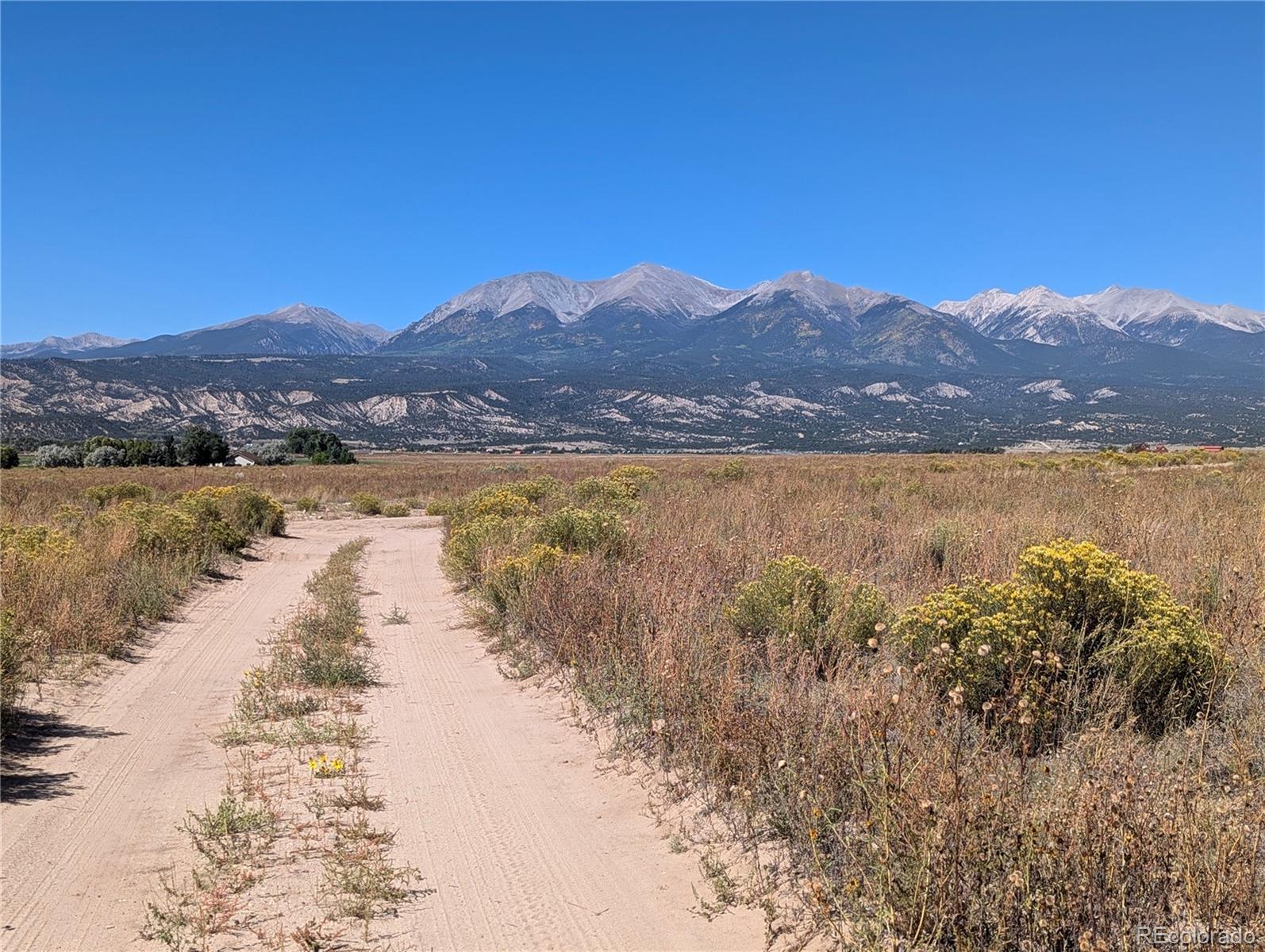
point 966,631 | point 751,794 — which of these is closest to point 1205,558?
point 966,631

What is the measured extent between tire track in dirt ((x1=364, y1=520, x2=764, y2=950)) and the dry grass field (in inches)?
12.7

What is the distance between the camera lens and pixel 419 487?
36.5m

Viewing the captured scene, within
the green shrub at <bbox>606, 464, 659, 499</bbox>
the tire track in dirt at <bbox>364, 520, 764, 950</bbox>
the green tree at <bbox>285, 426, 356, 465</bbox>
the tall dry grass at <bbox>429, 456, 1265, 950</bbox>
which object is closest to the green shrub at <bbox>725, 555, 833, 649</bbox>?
the tall dry grass at <bbox>429, 456, 1265, 950</bbox>

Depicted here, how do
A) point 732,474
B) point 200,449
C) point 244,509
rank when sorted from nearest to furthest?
point 244,509 < point 732,474 < point 200,449

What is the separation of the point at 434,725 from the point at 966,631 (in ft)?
12.4

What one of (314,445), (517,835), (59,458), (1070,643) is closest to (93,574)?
(517,835)

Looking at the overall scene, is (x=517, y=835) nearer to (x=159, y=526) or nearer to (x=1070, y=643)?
(x=1070, y=643)

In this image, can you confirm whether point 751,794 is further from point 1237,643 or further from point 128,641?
point 128,641

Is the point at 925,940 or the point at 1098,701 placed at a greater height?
the point at 1098,701

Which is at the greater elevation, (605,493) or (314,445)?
(314,445)

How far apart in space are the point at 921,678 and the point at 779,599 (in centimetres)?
207

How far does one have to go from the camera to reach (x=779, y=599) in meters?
6.67

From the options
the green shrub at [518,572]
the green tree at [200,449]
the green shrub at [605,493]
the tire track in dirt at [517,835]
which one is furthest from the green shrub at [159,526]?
the green tree at [200,449]

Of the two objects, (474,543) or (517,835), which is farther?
(474,543)
